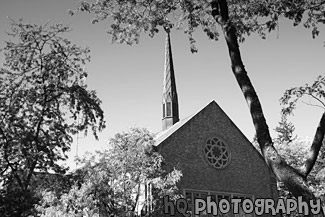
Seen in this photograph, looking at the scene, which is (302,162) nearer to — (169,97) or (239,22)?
(169,97)

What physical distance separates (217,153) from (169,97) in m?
12.8

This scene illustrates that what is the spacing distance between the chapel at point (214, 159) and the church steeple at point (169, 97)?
29.1ft

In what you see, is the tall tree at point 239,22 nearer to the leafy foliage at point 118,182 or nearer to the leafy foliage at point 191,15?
the leafy foliage at point 191,15

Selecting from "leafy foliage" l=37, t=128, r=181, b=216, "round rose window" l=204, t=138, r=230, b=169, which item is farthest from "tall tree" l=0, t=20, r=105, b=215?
"round rose window" l=204, t=138, r=230, b=169

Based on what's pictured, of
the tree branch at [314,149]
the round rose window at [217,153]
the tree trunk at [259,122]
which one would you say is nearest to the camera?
the tree trunk at [259,122]

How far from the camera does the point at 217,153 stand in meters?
28.3

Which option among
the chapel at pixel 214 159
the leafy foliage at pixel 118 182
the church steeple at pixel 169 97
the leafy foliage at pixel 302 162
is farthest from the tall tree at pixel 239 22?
the church steeple at pixel 169 97

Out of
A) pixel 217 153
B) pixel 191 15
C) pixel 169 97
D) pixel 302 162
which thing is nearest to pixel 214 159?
pixel 217 153

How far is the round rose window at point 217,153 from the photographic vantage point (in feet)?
91.0

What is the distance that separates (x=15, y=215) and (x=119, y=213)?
5120 mm

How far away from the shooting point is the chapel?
85.0 ft

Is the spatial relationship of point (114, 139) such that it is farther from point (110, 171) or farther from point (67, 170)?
point (67, 170)

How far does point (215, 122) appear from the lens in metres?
29.2

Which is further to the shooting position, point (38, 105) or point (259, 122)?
point (38, 105)
